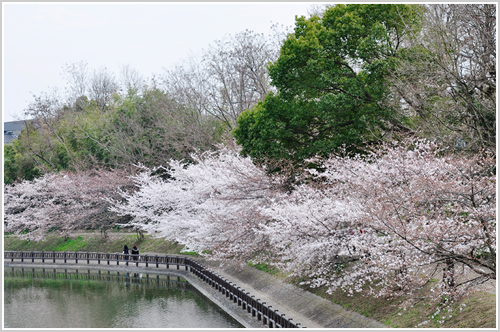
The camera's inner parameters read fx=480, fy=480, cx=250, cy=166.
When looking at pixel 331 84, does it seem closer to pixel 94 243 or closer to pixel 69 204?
pixel 94 243

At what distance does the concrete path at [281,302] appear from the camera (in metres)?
14.2

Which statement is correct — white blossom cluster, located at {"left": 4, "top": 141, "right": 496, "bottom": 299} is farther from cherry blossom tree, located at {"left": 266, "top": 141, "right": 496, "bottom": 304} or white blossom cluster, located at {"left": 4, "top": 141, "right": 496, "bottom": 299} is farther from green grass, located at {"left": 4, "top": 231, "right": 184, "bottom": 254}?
green grass, located at {"left": 4, "top": 231, "right": 184, "bottom": 254}

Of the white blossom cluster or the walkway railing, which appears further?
the walkway railing

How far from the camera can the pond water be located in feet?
58.7

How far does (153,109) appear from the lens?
→ 41219 millimetres

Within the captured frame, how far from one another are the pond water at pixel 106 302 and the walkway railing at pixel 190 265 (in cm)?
78

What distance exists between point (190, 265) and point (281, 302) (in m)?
10.8

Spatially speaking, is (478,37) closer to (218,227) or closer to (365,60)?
(365,60)

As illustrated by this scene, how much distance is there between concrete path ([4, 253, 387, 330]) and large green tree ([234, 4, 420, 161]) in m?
5.54

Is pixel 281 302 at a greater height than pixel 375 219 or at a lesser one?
lesser

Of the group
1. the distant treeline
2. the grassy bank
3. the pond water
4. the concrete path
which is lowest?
the pond water

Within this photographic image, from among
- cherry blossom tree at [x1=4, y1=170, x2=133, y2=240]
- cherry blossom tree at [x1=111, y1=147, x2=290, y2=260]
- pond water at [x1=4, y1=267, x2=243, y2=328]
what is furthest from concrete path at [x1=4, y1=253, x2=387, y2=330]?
cherry blossom tree at [x1=4, y1=170, x2=133, y2=240]

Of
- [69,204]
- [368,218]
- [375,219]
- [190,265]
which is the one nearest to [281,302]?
[368,218]

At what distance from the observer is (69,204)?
1553 inches
